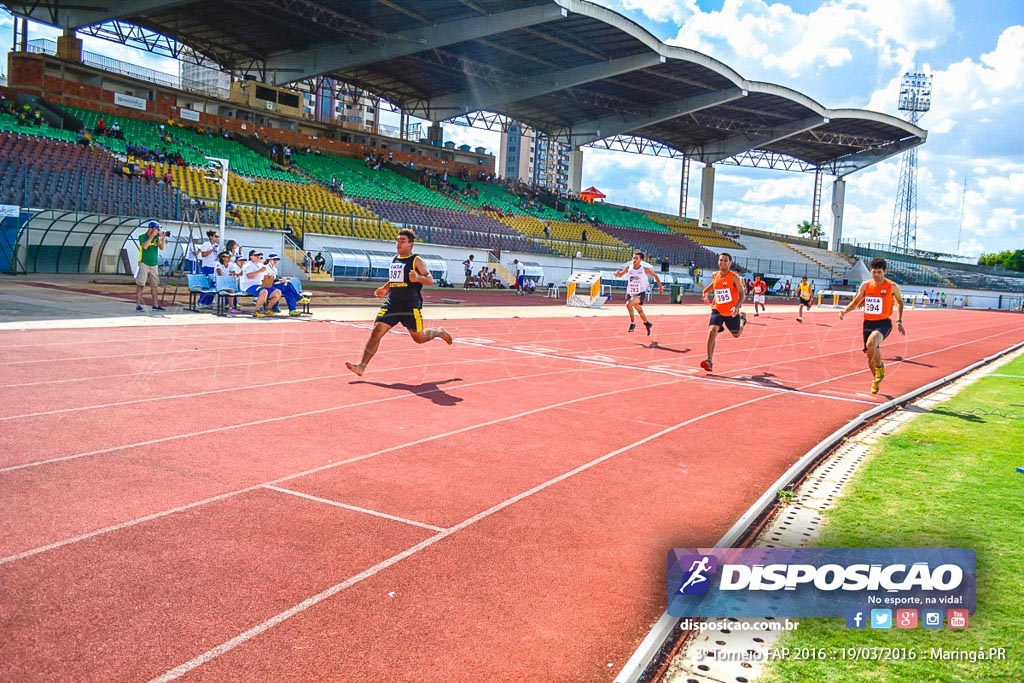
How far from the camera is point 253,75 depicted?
5391cm

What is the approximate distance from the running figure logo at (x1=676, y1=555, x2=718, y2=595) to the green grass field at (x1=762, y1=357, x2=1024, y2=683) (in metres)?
0.61

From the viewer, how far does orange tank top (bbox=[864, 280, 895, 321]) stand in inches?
455

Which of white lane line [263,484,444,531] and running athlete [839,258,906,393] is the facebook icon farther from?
running athlete [839,258,906,393]

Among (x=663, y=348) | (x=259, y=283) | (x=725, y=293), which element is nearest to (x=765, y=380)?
(x=725, y=293)

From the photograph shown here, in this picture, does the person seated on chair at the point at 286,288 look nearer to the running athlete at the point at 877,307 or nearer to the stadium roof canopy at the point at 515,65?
the running athlete at the point at 877,307

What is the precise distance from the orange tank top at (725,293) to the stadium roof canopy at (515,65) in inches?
1172

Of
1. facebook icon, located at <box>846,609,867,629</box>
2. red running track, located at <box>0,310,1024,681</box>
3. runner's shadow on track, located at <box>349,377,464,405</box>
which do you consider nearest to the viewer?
red running track, located at <box>0,310,1024,681</box>

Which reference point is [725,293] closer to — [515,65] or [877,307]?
[877,307]

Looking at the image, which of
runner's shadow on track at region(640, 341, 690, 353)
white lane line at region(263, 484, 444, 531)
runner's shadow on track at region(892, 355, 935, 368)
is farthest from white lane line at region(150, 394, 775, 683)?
runner's shadow on track at region(892, 355, 935, 368)

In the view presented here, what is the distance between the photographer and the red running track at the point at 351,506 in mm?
3636

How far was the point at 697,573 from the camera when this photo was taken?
178 inches

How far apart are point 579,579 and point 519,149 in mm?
165748

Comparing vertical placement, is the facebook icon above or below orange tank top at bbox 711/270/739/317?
below

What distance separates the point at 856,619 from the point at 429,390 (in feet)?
22.9
